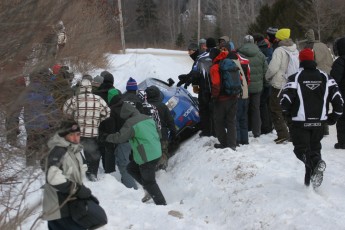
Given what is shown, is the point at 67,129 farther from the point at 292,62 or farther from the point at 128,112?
the point at 292,62

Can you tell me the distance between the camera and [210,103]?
396 inches

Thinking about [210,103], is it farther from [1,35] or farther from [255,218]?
[1,35]

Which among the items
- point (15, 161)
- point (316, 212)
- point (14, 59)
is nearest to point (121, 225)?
point (15, 161)

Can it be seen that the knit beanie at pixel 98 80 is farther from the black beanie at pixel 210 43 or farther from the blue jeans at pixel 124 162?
the black beanie at pixel 210 43

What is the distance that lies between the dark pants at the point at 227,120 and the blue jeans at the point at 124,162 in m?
1.71

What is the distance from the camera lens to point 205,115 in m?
10.2

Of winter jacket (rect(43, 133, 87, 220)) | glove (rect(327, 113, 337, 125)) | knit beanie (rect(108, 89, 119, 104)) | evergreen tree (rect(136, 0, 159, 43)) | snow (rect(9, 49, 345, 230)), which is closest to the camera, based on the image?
winter jacket (rect(43, 133, 87, 220))

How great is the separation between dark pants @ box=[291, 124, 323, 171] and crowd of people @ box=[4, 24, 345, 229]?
0.01 metres

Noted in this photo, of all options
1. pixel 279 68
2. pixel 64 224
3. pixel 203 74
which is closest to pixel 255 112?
pixel 279 68

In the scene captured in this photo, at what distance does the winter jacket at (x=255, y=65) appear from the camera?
32.1 feet

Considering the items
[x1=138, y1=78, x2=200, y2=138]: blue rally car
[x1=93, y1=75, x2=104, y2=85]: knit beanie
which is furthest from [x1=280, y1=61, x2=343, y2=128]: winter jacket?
[x1=93, y1=75, x2=104, y2=85]: knit beanie

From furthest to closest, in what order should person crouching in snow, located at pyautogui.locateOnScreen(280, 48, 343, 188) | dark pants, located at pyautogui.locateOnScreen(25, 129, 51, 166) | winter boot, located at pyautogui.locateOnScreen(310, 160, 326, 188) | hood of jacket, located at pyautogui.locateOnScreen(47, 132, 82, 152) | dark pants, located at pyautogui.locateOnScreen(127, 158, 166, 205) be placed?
dark pants, located at pyautogui.locateOnScreen(127, 158, 166, 205) < person crouching in snow, located at pyautogui.locateOnScreen(280, 48, 343, 188) < winter boot, located at pyautogui.locateOnScreen(310, 160, 326, 188) < dark pants, located at pyautogui.locateOnScreen(25, 129, 51, 166) < hood of jacket, located at pyautogui.locateOnScreen(47, 132, 82, 152)

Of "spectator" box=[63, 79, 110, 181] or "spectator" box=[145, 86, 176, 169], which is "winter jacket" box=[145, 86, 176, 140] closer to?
"spectator" box=[145, 86, 176, 169]

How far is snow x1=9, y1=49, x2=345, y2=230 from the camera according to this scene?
6.33 meters
